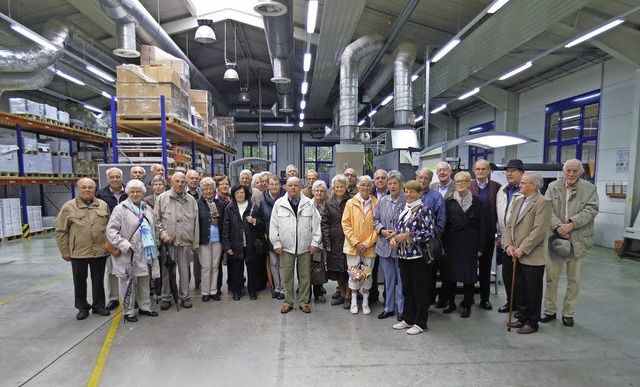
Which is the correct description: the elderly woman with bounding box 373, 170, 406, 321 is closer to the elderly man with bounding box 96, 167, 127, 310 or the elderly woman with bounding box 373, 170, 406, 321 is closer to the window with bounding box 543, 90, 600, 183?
the elderly man with bounding box 96, 167, 127, 310

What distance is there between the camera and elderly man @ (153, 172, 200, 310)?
4121 millimetres

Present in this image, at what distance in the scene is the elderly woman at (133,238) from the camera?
3.71 metres

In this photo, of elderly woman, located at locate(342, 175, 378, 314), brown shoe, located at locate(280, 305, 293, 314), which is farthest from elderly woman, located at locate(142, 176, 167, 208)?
elderly woman, located at locate(342, 175, 378, 314)

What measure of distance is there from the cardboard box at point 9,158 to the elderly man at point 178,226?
275 inches

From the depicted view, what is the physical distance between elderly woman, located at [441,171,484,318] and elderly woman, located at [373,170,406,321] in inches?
22.8

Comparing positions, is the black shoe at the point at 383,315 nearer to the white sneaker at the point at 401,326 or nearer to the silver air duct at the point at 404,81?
the white sneaker at the point at 401,326

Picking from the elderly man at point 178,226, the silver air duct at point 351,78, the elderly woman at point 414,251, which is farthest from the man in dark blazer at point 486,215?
the silver air duct at point 351,78

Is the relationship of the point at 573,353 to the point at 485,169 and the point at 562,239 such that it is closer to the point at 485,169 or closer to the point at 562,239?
the point at 562,239

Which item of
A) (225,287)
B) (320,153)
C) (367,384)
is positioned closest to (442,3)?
(225,287)

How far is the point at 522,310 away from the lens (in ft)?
12.0

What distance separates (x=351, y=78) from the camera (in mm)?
10055

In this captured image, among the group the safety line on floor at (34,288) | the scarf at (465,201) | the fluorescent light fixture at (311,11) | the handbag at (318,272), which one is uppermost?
the fluorescent light fixture at (311,11)

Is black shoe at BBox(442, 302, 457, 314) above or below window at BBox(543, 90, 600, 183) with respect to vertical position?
below

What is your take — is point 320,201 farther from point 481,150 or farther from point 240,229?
point 481,150
